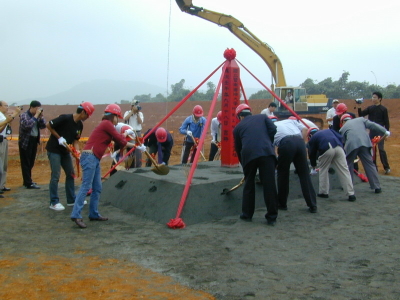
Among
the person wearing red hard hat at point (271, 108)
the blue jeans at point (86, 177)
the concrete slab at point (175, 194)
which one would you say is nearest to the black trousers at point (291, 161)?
the concrete slab at point (175, 194)

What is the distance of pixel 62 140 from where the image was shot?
240 inches

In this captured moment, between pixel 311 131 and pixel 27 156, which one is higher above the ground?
pixel 311 131

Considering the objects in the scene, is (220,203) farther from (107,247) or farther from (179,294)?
(179,294)

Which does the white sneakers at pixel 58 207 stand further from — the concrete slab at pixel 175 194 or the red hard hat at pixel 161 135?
the red hard hat at pixel 161 135

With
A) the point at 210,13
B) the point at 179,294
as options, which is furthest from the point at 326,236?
the point at 210,13

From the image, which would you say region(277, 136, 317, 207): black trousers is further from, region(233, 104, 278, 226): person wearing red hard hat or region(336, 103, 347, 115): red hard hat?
region(336, 103, 347, 115): red hard hat

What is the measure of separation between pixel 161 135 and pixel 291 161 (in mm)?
3012

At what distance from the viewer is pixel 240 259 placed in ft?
13.9

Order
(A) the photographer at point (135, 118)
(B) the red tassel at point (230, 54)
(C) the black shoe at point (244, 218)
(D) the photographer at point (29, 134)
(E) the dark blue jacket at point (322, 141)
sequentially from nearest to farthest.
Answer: (C) the black shoe at point (244, 218) < (E) the dark blue jacket at point (322, 141) < (B) the red tassel at point (230, 54) < (D) the photographer at point (29, 134) < (A) the photographer at point (135, 118)

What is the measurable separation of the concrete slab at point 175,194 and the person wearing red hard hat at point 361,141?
1.17 meters

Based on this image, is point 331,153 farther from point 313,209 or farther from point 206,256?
point 206,256

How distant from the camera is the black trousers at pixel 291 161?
6.15 meters

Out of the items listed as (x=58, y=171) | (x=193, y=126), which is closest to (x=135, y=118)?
(x=193, y=126)

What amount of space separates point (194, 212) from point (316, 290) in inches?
98.8
